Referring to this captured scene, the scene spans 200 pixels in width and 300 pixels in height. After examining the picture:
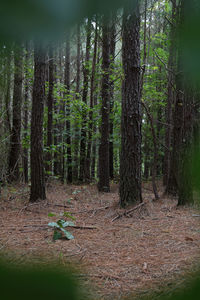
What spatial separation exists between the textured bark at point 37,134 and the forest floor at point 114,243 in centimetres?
36

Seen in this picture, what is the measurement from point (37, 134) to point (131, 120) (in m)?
2.02

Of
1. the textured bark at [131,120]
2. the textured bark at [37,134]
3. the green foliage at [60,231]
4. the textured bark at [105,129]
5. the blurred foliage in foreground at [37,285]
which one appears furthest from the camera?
the textured bark at [105,129]

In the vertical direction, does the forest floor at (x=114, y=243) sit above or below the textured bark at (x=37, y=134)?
below

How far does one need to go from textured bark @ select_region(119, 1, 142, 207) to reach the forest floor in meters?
0.42

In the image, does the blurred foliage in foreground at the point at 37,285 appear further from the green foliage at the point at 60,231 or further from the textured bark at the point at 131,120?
the textured bark at the point at 131,120

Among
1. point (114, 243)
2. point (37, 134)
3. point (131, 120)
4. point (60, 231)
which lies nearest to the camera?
point (114, 243)

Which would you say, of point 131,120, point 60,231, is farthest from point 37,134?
point 60,231

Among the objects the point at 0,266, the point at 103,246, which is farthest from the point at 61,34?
the point at 103,246

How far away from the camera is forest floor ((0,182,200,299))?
1976 millimetres

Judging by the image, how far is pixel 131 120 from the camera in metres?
4.59

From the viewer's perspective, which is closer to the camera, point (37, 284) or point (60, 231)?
point (37, 284)

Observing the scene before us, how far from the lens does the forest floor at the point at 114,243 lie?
6.48 ft

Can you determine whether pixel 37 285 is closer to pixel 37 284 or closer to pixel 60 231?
pixel 37 284

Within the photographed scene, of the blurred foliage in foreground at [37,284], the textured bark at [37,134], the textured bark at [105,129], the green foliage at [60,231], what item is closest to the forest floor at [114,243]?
the green foliage at [60,231]
